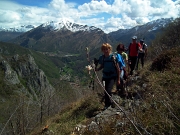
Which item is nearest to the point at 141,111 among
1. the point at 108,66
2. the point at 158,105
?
the point at 158,105

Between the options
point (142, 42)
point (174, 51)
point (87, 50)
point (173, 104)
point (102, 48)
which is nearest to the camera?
point (87, 50)

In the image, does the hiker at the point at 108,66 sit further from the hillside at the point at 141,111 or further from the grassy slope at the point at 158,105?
the grassy slope at the point at 158,105

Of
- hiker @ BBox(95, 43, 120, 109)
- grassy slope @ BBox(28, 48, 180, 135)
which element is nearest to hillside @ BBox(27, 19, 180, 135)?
grassy slope @ BBox(28, 48, 180, 135)

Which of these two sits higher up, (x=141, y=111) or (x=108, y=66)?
(x=108, y=66)

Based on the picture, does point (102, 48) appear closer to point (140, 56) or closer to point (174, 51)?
point (174, 51)

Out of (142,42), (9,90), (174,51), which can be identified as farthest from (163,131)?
(9,90)

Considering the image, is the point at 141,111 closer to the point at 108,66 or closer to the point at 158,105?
the point at 158,105

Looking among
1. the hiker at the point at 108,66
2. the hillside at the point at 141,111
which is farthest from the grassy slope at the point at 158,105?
the hiker at the point at 108,66

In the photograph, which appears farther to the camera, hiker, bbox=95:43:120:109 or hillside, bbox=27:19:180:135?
hiker, bbox=95:43:120:109

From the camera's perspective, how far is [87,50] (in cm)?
154

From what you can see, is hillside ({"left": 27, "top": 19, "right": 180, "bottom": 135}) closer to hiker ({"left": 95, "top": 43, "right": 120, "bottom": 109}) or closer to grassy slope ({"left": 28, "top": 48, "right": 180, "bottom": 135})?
grassy slope ({"left": 28, "top": 48, "right": 180, "bottom": 135})

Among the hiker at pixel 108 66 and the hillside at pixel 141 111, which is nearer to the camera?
the hillside at pixel 141 111

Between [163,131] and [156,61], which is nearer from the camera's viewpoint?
[163,131]

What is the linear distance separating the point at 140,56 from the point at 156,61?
2.87 metres
